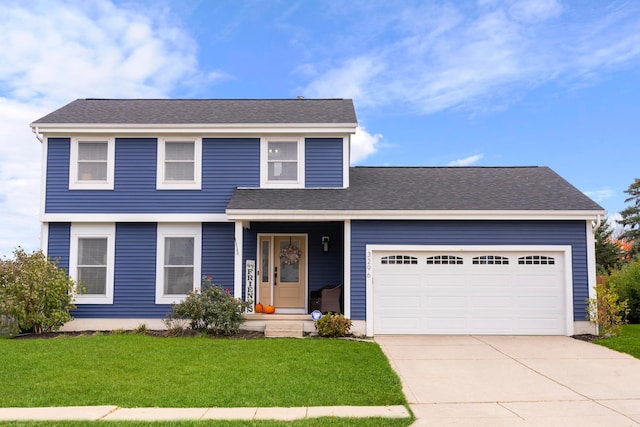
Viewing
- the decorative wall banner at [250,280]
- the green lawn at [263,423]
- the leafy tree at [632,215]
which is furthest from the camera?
the leafy tree at [632,215]

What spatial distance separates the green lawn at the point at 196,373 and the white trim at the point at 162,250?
208 cm

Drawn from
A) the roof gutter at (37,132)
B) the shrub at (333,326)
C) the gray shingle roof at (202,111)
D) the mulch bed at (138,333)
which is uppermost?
the gray shingle roof at (202,111)

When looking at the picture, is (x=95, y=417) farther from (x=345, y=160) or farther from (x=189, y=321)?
(x=345, y=160)

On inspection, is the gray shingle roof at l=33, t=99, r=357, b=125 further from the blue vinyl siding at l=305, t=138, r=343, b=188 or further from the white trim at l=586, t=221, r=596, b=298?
the white trim at l=586, t=221, r=596, b=298

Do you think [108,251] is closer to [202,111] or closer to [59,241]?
[59,241]

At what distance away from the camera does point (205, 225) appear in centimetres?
1229

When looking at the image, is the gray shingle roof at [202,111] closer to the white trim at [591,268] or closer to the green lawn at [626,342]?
the white trim at [591,268]

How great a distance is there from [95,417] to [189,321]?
244 inches

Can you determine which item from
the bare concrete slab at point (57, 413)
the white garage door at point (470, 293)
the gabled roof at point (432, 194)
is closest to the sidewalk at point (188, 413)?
the bare concrete slab at point (57, 413)

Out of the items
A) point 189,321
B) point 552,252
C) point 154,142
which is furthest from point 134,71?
point 552,252

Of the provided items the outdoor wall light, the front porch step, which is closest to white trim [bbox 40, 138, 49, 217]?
the front porch step

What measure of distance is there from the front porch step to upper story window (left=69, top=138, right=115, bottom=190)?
5.70 m

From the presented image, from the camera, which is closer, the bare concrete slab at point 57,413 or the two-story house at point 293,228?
the bare concrete slab at point 57,413

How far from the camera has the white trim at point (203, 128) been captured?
12195 mm
